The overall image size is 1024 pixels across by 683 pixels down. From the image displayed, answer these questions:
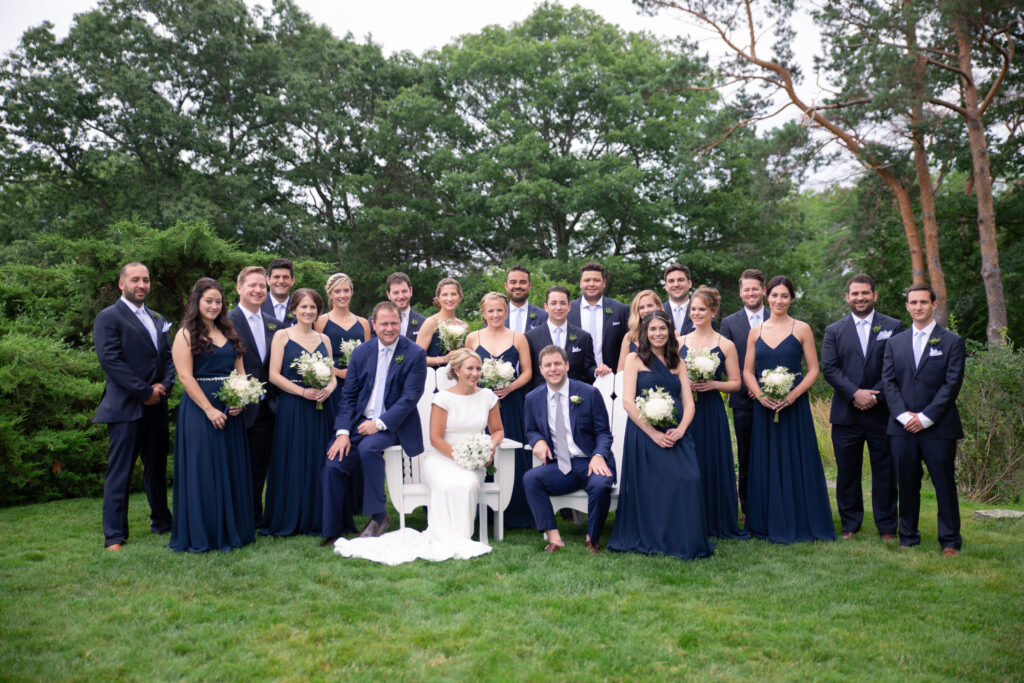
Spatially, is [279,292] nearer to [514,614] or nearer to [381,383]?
[381,383]

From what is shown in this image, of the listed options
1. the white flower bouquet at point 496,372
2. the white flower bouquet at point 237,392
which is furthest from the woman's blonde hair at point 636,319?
the white flower bouquet at point 237,392

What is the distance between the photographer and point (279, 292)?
23.7ft

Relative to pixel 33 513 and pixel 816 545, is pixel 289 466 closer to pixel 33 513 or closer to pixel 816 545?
pixel 33 513

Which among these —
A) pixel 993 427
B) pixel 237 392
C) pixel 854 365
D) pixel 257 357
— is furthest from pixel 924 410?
pixel 257 357

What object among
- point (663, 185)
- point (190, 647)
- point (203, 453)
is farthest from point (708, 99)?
point (190, 647)

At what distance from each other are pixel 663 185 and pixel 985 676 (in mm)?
22353

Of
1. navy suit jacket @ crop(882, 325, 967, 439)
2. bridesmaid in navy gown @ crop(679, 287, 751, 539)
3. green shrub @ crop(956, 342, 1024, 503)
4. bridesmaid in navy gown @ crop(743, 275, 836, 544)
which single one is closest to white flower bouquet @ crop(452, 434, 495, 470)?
bridesmaid in navy gown @ crop(679, 287, 751, 539)

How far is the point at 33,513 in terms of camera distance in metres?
7.33

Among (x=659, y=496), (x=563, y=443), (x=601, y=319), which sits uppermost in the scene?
(x=601, y=319)

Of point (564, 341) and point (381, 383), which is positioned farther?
point (564, 341)

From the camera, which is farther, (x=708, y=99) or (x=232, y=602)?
(x=708, y=99)

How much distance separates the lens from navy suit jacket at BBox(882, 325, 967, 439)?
5.77m

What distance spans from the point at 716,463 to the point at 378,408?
298 cm

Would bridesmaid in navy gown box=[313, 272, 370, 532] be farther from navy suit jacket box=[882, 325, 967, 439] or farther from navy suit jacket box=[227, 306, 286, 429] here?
navy suit jacket box=[882, 325, 967, 439]
